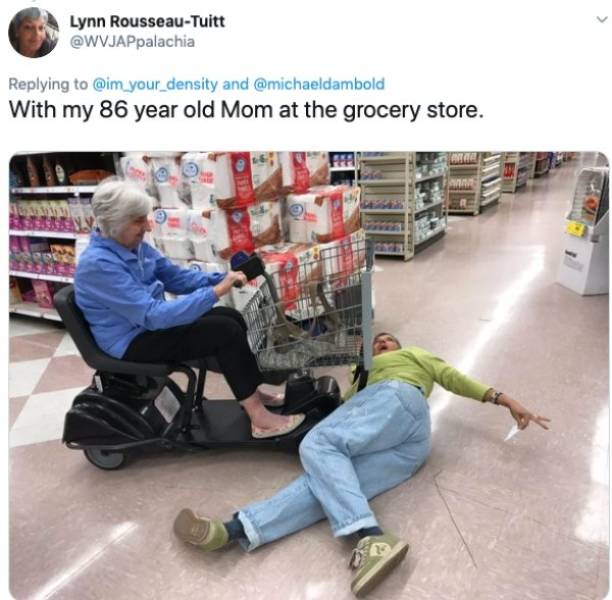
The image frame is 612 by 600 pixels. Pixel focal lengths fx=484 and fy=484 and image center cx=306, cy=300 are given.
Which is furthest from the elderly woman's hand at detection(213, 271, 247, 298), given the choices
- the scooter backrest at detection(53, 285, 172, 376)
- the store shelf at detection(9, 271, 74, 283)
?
the store shelf at detection(9, 271, 74, 283)

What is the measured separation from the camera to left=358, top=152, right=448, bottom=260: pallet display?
17.6 feet

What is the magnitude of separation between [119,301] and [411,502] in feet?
4.49

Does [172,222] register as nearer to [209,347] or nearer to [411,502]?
[209,347]

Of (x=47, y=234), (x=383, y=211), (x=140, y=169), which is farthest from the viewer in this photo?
(x=383, y=211)

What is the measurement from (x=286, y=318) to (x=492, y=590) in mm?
1200

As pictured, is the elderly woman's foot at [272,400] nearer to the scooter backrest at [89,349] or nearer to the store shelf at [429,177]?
the scooter backrest at [89,349]

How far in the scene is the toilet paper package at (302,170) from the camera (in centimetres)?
308

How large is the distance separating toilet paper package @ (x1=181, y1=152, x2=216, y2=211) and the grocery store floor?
110 cm

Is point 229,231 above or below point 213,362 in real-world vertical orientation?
above

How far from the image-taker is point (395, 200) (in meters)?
5.50
